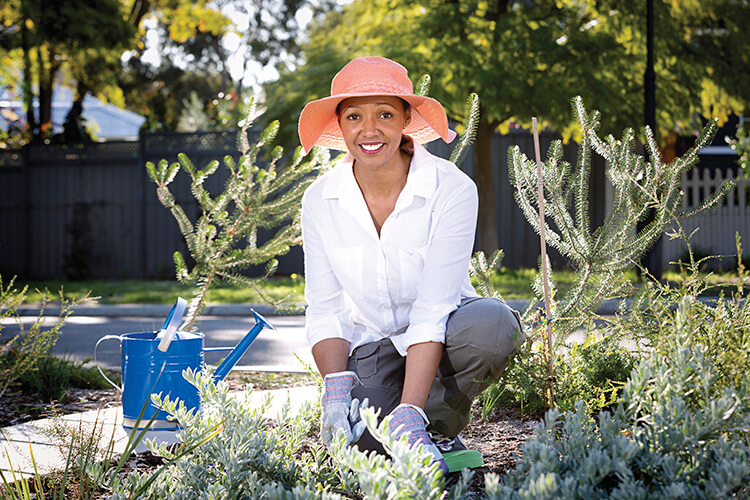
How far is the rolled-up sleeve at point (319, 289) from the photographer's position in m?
2.78

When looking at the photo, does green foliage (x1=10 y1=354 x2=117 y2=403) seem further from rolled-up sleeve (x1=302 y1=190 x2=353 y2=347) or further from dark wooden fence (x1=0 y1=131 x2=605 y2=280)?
dark wooden fence (x1=0 y1=131 x2=605 y2=280)

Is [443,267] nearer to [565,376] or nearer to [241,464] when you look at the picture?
[565,376]

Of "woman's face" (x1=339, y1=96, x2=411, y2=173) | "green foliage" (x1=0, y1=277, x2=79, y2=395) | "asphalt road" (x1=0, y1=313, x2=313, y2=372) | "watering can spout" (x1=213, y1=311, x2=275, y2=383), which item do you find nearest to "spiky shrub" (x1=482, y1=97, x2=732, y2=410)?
"woman's face" (x1=339, y1=96, x2=411, y2=173)

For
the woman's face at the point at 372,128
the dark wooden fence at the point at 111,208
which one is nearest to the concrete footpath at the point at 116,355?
the woman's face at the point at 372,128

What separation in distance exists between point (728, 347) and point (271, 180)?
8.67ft

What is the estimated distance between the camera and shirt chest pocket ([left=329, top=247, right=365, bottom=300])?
9.09 feet

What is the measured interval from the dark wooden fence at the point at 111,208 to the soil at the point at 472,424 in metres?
9.11

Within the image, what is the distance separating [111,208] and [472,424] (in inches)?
478

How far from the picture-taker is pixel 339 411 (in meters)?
2.44

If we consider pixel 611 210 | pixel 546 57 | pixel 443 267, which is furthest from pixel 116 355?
pixel 546 57

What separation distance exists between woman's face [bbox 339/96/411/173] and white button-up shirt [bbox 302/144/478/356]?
146 millimetres

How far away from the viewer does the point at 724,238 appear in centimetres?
1367

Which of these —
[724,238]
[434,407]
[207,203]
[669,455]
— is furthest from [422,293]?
[724,238]

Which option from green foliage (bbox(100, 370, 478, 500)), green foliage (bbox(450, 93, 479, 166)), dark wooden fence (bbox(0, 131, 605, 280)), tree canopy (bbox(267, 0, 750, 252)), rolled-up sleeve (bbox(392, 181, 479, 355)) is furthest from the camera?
dark wooden fence (bbox(0, 131, 605, 280))
